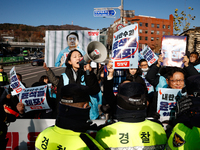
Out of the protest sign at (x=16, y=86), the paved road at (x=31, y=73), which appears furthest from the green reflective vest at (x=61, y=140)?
the paved road at (x=31, y=73)

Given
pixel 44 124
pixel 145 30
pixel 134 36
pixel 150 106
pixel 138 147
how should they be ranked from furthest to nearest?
pixel 145 30
pixel 134 36
pixel 150 106
pixel 44 124
pixel 138 147

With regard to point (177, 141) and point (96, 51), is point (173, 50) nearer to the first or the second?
point (96, 51)

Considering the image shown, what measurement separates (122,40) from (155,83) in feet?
3.63

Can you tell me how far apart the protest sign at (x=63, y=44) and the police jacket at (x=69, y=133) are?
306 cm

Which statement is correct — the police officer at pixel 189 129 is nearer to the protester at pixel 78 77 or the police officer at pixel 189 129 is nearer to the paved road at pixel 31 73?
the protester at pixel 78 77

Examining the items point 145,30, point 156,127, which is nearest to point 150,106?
point 156,127

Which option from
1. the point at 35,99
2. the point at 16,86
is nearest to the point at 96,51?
the point at 35,99

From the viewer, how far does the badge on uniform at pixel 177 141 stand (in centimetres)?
137

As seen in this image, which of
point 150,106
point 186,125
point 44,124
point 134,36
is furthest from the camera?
point 134,36

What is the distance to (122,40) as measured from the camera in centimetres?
361

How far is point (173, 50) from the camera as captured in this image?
4305 millimetres

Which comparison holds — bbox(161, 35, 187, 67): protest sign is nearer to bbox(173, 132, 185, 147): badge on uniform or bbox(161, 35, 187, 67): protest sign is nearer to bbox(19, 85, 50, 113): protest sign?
bbox(19, 85, 50, 113): protest sign

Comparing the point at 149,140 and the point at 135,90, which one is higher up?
the point at 135,90

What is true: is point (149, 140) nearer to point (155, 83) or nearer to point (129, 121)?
point (129, 121)
